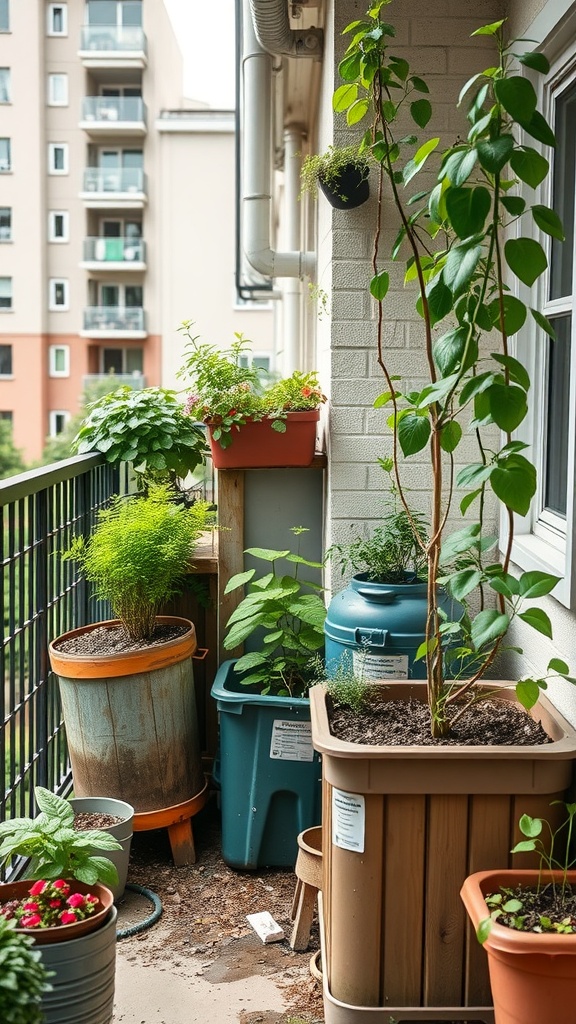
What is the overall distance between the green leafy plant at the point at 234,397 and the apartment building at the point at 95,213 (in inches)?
718

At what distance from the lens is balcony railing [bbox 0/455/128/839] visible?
2.33m

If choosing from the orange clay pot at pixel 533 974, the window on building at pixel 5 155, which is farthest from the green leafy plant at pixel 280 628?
the window on building at pixel 5 155

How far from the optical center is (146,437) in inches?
130

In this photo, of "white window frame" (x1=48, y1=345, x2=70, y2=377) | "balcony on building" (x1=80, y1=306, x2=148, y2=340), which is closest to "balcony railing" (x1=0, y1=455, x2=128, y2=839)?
"balcony on building" (x1=80, y1=306, x2=148, y2=340)

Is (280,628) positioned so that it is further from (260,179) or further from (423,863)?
(260,179)

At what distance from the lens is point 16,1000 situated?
1310mm

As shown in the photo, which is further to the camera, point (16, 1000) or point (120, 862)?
point (120, 862)

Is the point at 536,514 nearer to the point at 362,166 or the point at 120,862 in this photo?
the point at 362,166

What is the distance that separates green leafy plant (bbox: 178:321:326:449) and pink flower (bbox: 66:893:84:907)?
1.49m

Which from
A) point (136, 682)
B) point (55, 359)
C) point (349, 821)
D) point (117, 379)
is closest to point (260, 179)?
point (136, 682)

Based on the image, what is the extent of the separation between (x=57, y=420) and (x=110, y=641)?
810 inches

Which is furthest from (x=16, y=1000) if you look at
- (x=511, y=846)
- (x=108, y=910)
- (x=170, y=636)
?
(x=170, y=636)

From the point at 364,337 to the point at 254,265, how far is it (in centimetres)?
129

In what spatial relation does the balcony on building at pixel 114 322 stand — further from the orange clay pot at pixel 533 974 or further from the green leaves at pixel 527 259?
the orange clay pot at pixel 533 974
